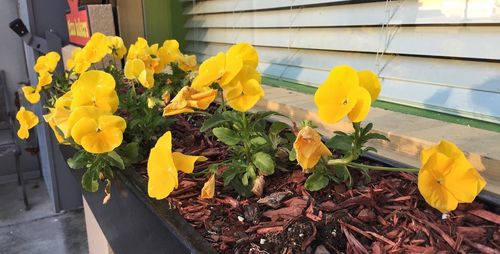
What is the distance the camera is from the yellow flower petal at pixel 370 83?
0.83 metres

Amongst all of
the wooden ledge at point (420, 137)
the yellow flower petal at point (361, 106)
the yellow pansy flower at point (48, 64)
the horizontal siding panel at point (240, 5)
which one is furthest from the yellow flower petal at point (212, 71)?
the yellow pansy flower at point (48, 64)

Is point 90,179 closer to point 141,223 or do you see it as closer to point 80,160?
point 80,160

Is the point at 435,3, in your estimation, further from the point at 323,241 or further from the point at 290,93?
the point at 323,241

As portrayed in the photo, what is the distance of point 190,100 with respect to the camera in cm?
107

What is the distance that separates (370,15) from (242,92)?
2.44ft

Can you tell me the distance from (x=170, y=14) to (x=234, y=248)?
7.73 ft

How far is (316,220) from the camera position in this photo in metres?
0.83

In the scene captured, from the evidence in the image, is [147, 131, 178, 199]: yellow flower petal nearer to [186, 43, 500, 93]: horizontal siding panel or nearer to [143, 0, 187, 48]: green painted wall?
[186, 43, 500, 93]: horizontal siding panel

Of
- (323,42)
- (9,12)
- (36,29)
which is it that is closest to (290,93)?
(323,42)

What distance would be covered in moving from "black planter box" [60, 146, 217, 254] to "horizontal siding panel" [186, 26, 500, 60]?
2.80 ft

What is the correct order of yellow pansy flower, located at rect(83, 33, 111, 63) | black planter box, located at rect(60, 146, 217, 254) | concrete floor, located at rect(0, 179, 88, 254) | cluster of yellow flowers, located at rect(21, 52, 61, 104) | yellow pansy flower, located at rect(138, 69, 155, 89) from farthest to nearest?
1. concrete floor, located at rect(0, 179, 88, 254)
2. cluster of yellow flowers, located at rect(21, 52, 61, 104)
3. yellow pansy flower, located at rect(83, 33, 111, 63)
4. yellow pansy flower, located at rect(138, 69, 155, 89)
5. black planter box, located at rect(60, 146, 217, 254)

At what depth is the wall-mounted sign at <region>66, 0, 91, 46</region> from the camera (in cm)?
247

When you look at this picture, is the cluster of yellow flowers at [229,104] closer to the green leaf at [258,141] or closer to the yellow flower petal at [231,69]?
the yellow flower petal at [231,69]

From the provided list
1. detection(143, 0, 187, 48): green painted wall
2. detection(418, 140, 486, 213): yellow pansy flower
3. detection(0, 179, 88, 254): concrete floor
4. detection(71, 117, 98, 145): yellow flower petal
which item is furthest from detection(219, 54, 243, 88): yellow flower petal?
detection(0, 179, 88, 254): concrete floor
